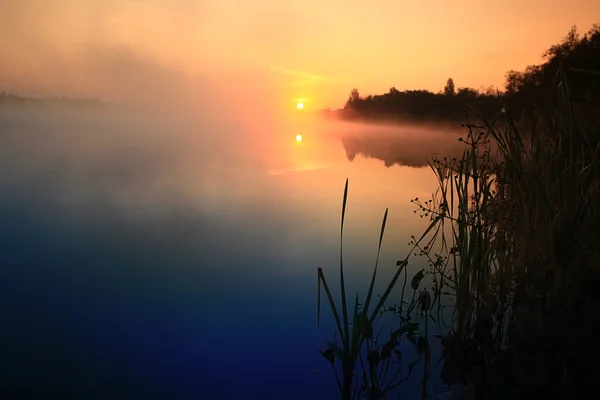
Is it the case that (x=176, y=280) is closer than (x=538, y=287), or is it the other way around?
(x=538, y=287)

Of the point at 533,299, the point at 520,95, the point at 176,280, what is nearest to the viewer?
the point at 533,299

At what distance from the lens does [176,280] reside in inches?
125

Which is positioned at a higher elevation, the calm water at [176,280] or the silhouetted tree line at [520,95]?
the silhouetted tree line at [520,95]

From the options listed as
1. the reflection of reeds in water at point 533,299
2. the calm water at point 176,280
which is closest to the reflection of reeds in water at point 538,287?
the reflection of reeds in water at point 533,299

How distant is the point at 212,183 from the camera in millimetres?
7539

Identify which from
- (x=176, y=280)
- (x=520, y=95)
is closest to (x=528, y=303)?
(x=176, y=280)

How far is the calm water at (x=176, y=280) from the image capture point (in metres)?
1.97

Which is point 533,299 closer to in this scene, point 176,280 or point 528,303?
point 528,303

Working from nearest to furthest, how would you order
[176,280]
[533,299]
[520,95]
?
[533,299]
[176,280]
[520,95]

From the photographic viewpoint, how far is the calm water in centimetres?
197

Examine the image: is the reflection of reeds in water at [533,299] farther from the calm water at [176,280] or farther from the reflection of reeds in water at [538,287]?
the calm water at [176,280]

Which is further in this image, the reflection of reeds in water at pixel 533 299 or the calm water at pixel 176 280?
the calm water at pixel 176 280

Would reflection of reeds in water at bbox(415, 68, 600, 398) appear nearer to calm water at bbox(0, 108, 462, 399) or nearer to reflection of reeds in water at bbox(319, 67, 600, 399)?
reflection of reeds in water at bbox(319, 67, 600, 399)

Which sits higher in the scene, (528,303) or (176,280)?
(528,303)
